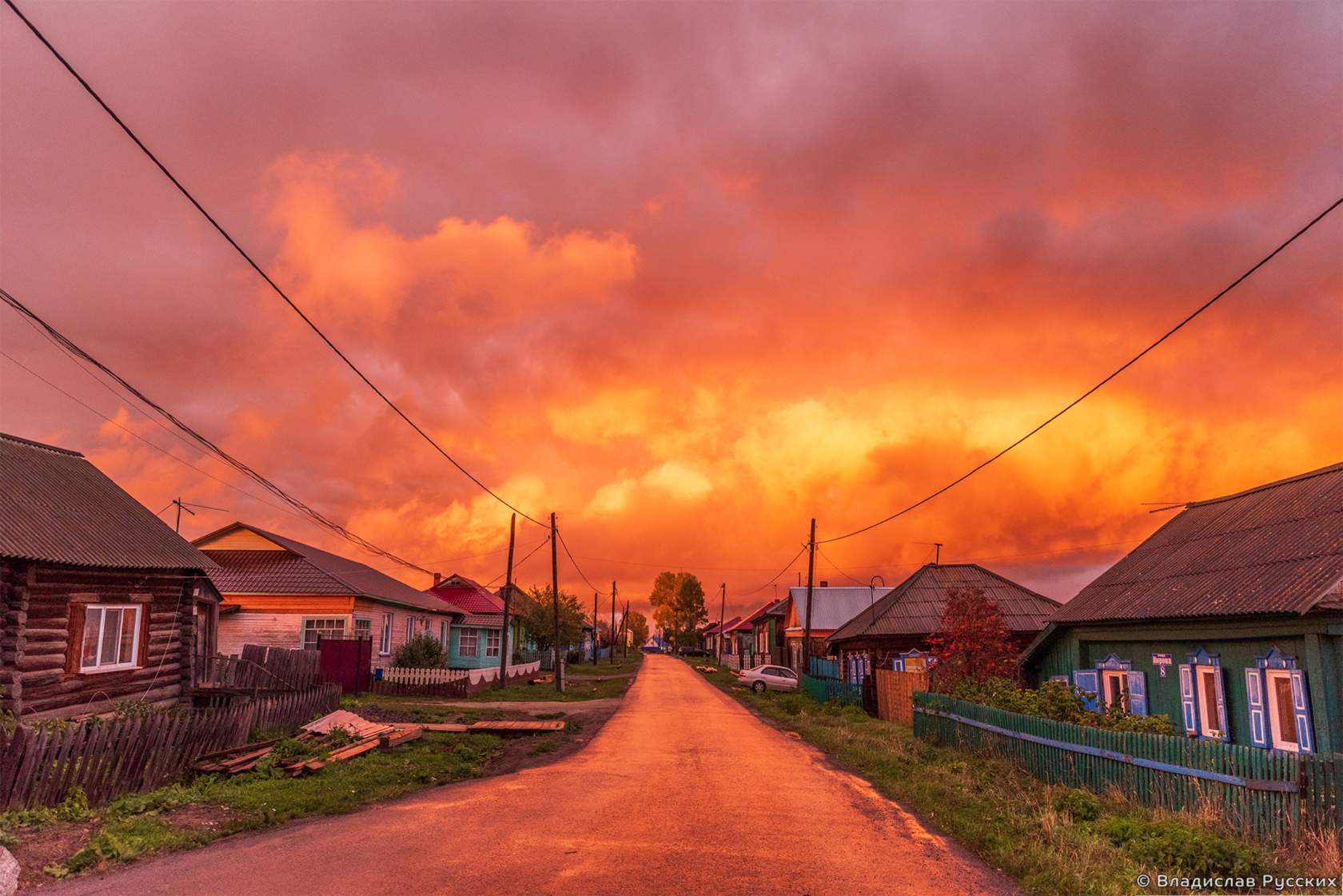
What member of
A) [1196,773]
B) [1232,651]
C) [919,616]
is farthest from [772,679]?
[1196,773]

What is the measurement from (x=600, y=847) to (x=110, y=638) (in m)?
14.9

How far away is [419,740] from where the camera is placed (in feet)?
66.1

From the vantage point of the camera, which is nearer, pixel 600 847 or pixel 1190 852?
pixel 1190 852

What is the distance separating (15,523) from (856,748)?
19082 millimetres

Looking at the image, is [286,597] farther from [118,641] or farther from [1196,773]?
[1196,773]

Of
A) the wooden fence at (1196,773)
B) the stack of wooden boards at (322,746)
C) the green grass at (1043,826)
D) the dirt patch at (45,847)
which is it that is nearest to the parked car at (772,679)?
the green grass at (1043,826)

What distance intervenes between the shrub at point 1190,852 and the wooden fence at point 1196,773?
0.79 m

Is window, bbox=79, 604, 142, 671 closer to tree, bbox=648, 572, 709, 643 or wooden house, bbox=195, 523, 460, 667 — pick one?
wooden house, bbox=195, 523, 460, 667

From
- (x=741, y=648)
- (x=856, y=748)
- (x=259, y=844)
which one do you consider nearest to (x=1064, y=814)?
(x=856, y=748)

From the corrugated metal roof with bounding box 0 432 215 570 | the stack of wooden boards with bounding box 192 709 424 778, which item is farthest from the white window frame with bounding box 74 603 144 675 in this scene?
the stack of wooden boards with bounding box 192 709 424 778

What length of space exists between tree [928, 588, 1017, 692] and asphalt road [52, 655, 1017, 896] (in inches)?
330

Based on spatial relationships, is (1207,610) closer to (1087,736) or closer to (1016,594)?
(1087,736)

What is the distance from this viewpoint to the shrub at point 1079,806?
1254 cm

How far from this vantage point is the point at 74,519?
19.6 meters
